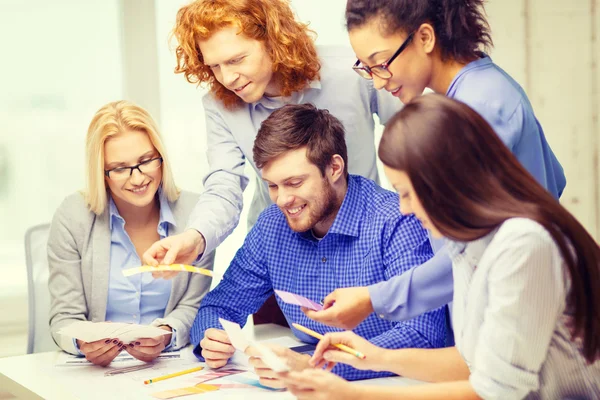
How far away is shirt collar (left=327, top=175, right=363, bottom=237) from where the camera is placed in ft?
7.29

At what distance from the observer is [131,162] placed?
8.22 feet

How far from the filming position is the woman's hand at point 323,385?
1.35 m

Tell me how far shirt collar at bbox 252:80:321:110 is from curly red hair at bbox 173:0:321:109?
1.0 inches

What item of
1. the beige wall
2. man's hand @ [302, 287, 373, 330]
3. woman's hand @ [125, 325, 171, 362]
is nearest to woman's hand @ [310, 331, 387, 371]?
man's hand @ [302, 287, 373, 330]

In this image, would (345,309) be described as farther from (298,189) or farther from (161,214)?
(161,214)

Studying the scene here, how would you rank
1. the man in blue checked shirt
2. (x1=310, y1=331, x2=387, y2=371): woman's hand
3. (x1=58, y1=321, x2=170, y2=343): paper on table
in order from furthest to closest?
1. the man in blue checked shirt
2. (x1=58, y1=321, x2=170, y2=343): paper on table
3. (x1=310, y1=331, x2=387, y2=371): woman's hand

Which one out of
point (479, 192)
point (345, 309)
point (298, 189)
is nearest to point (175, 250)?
point (298, 189)

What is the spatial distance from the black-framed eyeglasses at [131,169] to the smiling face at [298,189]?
1.47ft

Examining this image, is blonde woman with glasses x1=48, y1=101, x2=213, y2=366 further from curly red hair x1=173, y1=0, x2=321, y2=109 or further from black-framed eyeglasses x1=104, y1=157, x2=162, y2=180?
curly red hair x1=173, y1=0, x2=321, y2=109

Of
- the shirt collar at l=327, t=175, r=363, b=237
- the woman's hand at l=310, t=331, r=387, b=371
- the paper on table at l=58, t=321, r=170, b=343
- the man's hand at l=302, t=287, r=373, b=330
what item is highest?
the shirt collar at l=327, t=175, r=363, b=237

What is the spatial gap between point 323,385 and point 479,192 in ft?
1.40

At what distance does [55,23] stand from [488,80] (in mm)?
2921

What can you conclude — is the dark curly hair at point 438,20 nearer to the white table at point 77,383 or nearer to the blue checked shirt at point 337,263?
the blue checked shirt at point 337,263

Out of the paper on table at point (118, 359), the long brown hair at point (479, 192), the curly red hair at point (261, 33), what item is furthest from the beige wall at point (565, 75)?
the long brown hair at point (479, 192)
